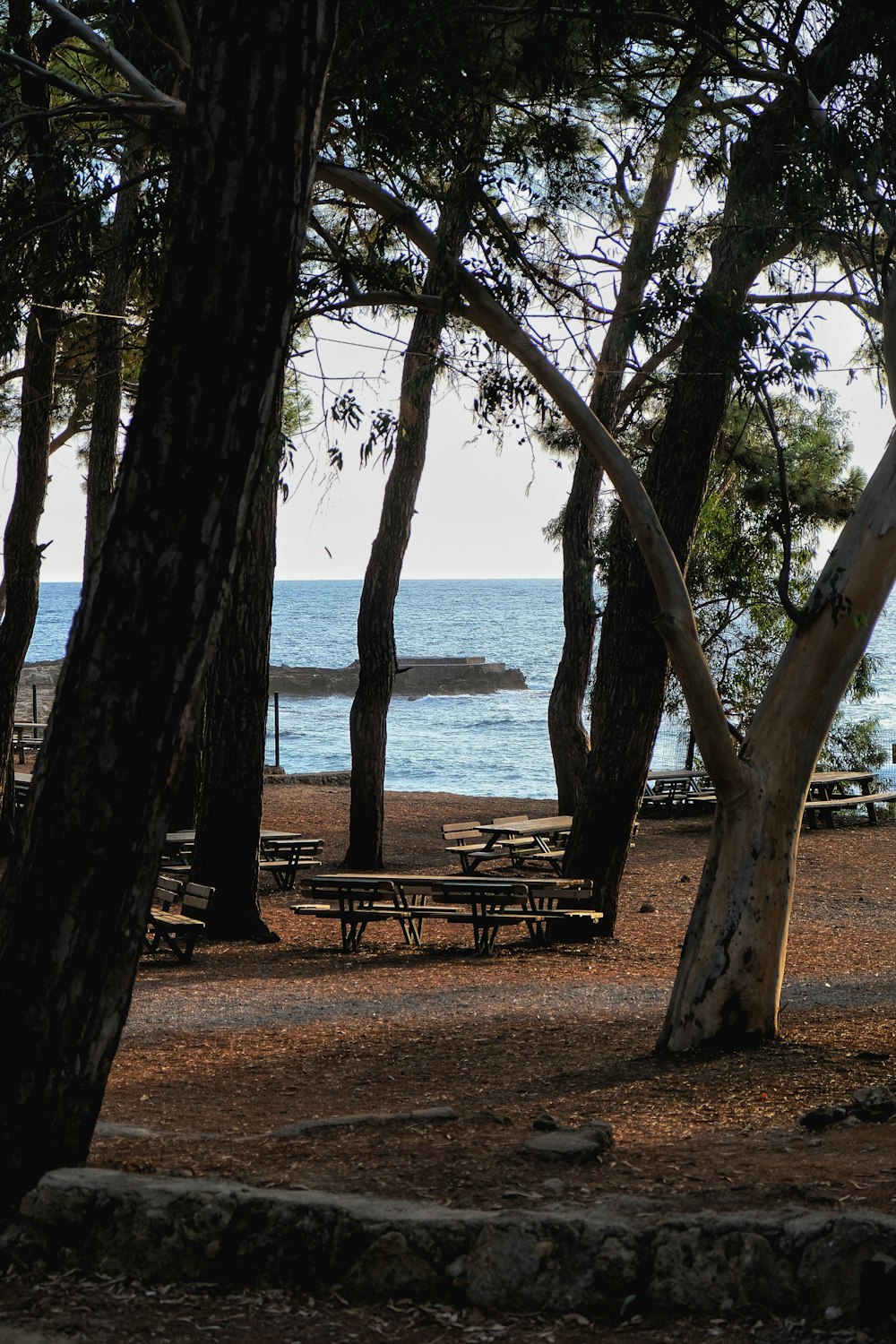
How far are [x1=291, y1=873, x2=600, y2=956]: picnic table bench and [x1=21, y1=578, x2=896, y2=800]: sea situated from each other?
41.9 ft

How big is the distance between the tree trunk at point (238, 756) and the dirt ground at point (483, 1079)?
505 mm

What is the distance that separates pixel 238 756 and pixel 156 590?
775 centimetres

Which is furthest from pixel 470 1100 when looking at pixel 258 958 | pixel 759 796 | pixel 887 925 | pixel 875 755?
pixel 875 755

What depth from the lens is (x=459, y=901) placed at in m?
11.5

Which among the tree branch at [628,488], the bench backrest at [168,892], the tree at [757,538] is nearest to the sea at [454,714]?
the tree at [757,538]

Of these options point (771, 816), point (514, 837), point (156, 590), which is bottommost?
point (514, 837)

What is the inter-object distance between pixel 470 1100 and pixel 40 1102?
8.31 feet

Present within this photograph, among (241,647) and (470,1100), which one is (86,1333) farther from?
(241,647)

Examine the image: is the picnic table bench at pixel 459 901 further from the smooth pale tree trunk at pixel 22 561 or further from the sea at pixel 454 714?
the sea at pixel 454 714

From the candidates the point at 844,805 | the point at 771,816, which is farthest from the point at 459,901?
the point at 844,805

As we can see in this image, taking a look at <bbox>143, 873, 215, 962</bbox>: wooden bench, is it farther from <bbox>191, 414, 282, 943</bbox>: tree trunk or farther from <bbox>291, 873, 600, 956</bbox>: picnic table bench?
<bbox>291, 873, 600, 956</bbox>: picnic table bench

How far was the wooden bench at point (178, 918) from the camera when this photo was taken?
1043 centimetres

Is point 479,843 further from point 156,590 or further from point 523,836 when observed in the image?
point 156,590

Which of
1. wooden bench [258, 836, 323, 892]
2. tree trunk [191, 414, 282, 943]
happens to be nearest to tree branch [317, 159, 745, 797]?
tree trunk [191, 414, 282, 943]
